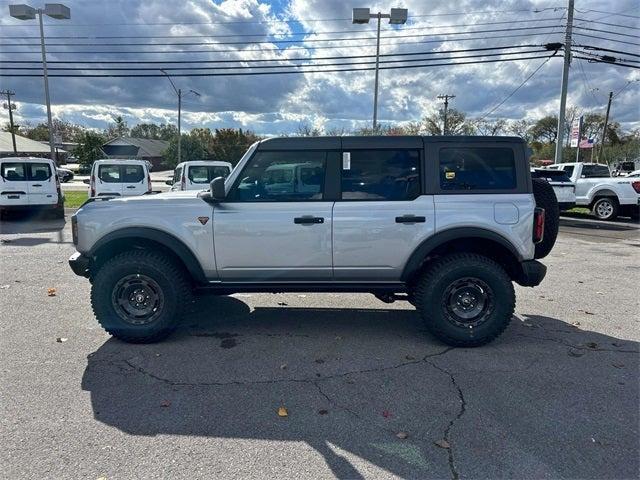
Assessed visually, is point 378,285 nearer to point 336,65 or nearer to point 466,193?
point 466,193

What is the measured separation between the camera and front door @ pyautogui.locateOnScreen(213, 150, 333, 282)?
3.96 metres

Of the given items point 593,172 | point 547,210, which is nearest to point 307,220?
point 547,210

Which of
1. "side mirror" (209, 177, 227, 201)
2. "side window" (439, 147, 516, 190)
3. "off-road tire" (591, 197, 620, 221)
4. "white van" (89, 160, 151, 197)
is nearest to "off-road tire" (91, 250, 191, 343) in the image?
"side mirror" (209, 177, 227, 201)

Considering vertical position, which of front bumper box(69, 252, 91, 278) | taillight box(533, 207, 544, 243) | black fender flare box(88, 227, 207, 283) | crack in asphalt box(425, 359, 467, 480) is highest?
taillight box(533, 207, 544, 243)

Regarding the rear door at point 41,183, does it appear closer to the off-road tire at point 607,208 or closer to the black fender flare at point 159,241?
the black fender flare at point 159,241

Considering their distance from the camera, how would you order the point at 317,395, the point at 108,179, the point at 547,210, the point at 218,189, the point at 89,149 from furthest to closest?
the point at 89,149 < the point at 108,179 < the point at 547,210 < the point at 218,189 < the point at 317,395

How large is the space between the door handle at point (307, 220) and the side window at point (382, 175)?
12.6 inches

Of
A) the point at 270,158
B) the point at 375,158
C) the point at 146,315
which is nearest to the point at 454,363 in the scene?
the point at 375,158

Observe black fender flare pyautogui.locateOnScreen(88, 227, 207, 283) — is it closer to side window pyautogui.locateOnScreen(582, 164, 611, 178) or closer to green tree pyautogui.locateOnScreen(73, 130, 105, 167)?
side window pyautogui.locateOnScreen(582, 164, 611, 178)

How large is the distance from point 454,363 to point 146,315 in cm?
286

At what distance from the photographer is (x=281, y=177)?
160 inches

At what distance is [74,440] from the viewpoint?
104 inches

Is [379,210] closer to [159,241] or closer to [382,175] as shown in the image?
[382,175]

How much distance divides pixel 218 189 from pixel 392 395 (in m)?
2.28
